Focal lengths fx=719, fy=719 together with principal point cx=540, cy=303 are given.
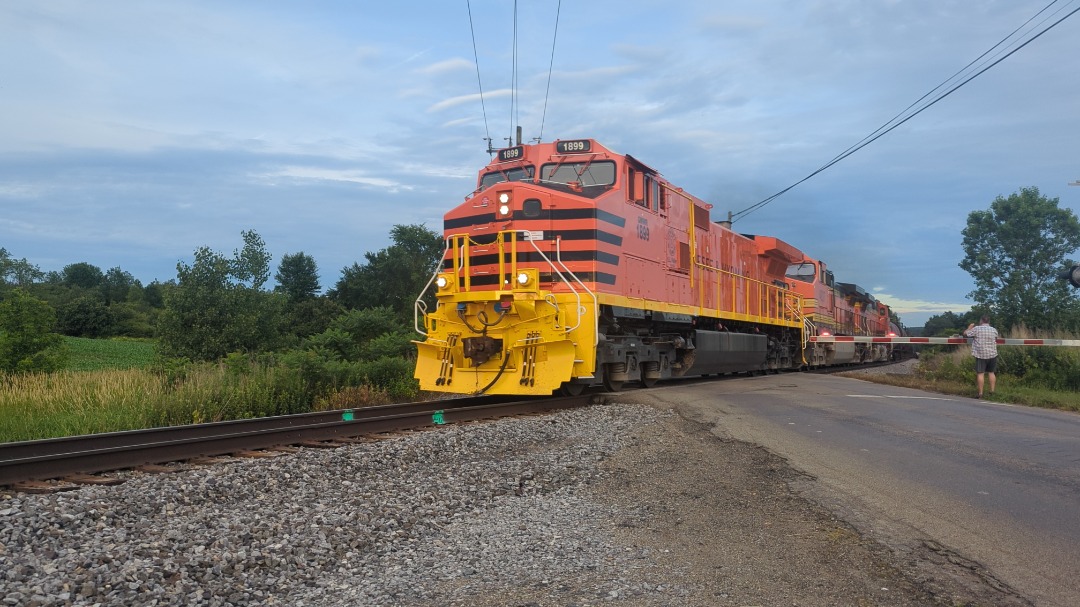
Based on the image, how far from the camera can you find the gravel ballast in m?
3.06

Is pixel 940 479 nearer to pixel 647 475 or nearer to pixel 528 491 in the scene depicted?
pixel 647 475

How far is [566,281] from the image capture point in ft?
30.1

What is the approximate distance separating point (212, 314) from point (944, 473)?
17113 millimetres

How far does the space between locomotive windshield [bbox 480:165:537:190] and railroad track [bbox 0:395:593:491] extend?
12.0 feet

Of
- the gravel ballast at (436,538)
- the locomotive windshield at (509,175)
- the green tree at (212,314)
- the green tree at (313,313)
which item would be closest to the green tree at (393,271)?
the green tree at (313,313)

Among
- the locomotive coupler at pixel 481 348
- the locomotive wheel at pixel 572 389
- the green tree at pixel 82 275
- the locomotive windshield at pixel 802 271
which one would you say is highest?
the green tree at pixel 82 275

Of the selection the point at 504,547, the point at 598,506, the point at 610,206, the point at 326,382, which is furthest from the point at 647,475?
the point at 326,382

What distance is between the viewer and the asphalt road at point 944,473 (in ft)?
11.7

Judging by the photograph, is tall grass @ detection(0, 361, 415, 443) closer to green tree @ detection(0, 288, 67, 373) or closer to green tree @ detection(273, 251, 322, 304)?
green tree @ detection(0, 288, 67, 373)

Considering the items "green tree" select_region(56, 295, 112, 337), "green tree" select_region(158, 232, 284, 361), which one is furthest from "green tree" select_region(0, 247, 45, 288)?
"green tree" select_region(158, 232, 284, 361)

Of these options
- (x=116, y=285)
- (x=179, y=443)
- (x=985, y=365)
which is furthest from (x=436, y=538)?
(x=116, y=285)

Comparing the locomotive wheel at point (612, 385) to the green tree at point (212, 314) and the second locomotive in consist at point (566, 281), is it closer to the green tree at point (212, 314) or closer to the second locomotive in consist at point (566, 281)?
the second locomotive in consist at point (566, 281)

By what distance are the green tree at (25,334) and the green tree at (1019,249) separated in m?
39.1

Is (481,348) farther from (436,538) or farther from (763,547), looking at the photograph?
(763,547)
